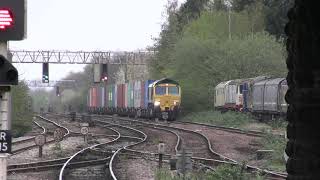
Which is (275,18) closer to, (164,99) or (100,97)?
(164,99)

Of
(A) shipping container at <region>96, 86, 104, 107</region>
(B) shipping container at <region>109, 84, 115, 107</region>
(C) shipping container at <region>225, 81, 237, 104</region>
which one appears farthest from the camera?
(A) shipping container at <region>96, 86, 104, 107</region>

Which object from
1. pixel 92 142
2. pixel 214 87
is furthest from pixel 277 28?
pixel 92 142

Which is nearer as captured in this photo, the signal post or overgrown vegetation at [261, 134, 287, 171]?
the signal post

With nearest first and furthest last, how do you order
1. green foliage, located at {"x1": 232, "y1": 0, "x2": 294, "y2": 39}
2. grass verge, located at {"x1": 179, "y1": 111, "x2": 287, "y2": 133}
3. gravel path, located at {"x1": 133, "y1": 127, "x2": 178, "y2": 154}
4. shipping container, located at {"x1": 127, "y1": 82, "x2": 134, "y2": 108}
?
1. gravel path, located at {"x1": 133, "y1": 127, "x2": 178, "y2": 154}
2. grass verge, located at {"x1": 179, "y1": 111, "x2": 287, "y2": 133}
3. green foliage, located at {"x1": 232, "y1": 0, "x2": 294, "y2": 39}
4. shipping container, located at {"x1": 127, "y1": 82, "x2": 134, "y2": 108}

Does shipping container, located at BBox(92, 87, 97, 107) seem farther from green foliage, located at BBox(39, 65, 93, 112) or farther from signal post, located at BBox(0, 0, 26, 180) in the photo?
signal post, located at BBox(0, 0, 26, 180)

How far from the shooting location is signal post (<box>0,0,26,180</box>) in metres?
5.78

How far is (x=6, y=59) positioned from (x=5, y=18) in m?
0.37

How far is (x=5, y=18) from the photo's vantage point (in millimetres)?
5797

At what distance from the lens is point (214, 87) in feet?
192

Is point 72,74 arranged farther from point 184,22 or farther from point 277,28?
point 277,28

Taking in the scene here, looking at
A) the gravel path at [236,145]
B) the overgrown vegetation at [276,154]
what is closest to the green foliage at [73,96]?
the gravel path at [236,145]

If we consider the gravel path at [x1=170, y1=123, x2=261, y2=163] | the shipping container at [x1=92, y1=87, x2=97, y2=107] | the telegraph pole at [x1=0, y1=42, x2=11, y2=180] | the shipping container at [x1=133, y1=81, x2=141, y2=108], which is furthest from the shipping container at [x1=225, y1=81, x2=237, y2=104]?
the telegraph pole at [x1=0, y1=42, x2=11, y2=180]

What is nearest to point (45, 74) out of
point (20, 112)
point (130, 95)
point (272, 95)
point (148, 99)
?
point (130, 95)

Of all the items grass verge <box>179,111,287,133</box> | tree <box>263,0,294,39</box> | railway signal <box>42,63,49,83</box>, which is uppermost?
tree <box>263,0,294,39</box>
